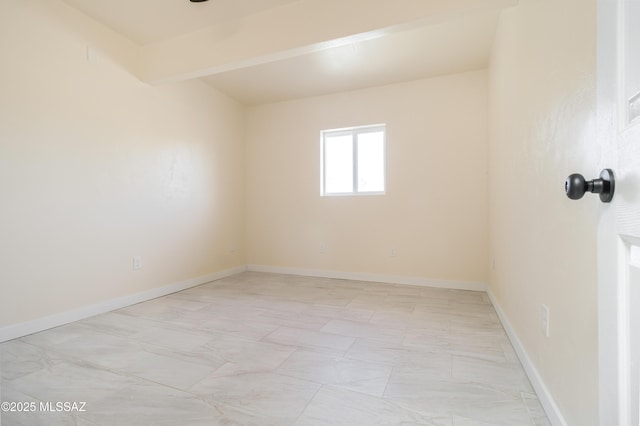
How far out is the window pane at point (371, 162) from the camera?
3961mm

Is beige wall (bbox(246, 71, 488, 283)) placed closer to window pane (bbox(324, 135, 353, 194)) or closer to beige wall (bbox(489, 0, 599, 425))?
window pane (bbox(324, 135, 353, 194))

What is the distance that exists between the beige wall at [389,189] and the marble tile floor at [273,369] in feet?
3.40

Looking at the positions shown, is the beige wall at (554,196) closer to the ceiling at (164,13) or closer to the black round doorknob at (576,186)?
the black round doorknob at (576,186)

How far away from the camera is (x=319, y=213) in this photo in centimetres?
425

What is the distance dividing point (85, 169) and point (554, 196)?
342 centimetres

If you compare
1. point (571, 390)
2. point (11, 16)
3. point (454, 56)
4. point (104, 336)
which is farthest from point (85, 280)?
point (454, 56)

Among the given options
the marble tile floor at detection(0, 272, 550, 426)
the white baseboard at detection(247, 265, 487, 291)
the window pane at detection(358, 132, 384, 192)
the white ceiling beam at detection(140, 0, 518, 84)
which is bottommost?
the marble tile floor at detection(0, 272, 550, 426)

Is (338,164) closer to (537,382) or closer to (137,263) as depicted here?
(137,263)

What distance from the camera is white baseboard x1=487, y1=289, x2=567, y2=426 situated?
1.20 meters

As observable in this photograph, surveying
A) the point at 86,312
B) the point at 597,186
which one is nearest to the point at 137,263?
the point at 86,312

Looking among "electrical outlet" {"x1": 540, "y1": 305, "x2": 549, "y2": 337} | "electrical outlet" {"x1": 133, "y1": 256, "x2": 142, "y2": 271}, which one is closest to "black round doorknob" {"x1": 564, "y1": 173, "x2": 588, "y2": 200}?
"electrical outlet" {"x1": 540, "y1": 305, "x2": 549, "y2": 337}

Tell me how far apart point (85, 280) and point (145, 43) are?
2.41 metres

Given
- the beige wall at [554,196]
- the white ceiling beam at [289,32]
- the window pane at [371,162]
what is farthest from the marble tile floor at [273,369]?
the white ceiling beam at [289,32]

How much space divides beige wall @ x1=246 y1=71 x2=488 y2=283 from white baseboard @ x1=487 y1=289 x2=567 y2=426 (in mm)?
1523
